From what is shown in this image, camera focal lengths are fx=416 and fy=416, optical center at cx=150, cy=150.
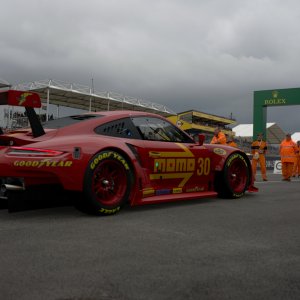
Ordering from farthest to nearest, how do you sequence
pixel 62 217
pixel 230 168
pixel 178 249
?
1. pixel 230 168
2. pixel 62 217
3. pixel 178 249

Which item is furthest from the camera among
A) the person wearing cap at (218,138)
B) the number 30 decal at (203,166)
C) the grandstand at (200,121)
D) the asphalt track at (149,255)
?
the grandstand at (200,121)

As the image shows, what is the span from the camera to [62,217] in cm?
444

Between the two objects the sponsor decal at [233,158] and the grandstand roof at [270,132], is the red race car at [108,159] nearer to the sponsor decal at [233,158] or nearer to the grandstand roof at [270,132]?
the sponsor decal at [233,158]

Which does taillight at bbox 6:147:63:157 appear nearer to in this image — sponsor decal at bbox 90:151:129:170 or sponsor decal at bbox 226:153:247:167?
sponsor decal at bbox 90:151:129:170

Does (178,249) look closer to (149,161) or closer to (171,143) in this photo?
(149,161)

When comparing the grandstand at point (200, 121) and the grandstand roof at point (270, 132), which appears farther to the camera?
the grandstand roof at point (270, 132)

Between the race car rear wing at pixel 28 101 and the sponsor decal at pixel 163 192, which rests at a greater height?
the race car rear wing at pixel 28 101

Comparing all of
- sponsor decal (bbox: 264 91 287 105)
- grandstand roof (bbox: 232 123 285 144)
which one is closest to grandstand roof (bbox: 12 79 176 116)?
sponsor decal (bbox: 264 91 287 105)

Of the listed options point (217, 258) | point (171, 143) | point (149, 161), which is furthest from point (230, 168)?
point (217, 258)

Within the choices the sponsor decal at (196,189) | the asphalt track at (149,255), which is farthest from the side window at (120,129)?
the sponsor decal at (196,189)

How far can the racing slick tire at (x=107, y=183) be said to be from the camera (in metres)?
4.33

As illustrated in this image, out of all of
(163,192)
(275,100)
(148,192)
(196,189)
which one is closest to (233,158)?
(196,189)

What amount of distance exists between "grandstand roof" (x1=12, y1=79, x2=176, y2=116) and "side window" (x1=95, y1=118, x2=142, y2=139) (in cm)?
1832

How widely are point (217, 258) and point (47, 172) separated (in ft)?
6.59
